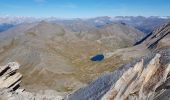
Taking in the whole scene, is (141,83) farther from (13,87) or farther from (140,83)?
(13,87)

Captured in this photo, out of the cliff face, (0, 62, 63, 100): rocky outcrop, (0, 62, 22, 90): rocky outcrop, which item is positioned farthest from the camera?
(0, 62, 22, 90): rocky outcrop

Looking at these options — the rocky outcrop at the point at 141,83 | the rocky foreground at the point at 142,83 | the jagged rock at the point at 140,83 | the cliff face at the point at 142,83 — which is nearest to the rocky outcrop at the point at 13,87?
the rocky foreground at the point at 142,83

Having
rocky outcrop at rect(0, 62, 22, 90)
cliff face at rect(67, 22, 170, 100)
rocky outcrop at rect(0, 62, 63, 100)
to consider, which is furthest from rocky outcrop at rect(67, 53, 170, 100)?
rocky outcrop at rect(0, 62, 22, 90)

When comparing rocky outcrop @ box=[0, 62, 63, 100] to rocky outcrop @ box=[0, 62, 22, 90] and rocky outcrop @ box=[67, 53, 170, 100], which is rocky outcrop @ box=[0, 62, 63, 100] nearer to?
rocky outcrop @ box=[0, 62, 22, 90]

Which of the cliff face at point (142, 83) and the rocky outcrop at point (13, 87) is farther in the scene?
the rocky outcrop at point (13, 87)

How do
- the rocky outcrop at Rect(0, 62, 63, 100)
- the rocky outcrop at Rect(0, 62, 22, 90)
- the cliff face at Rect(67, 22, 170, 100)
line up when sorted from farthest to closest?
the rocky outcrop at Rect(0, 62, 22, 90)
the rocky outcrop at Rect(0, 62, 63, 100)
the cliff face at Rect(67, 22, 170, 100)

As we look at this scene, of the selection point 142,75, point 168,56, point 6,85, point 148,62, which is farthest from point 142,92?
point 6,85

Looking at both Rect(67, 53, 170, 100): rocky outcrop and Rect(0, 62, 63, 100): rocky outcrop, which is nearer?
Rect(67, 53, 170, 100): rocky outcrop

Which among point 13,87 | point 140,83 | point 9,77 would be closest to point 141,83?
point 140,83

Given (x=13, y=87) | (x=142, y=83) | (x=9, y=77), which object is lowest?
(x=13, y=87)

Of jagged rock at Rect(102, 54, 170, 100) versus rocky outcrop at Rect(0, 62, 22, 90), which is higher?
jagged rock at Rect(102, 54, 170, 100)

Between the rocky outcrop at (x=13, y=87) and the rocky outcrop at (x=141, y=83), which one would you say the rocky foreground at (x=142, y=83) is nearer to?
the rocky outcrop at (x=141, y=83)

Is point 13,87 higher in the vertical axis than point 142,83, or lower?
lower
